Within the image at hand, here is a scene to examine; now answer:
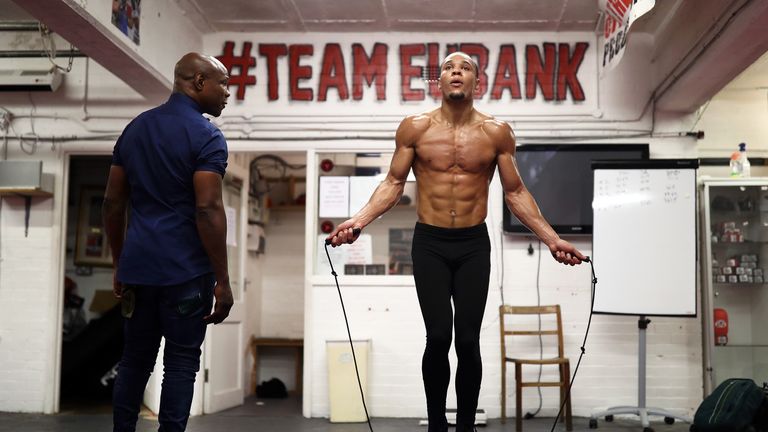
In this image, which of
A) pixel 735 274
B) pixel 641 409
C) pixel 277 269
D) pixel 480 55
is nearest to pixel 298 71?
pixel 480 55

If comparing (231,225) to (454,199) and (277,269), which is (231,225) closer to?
(277,269)

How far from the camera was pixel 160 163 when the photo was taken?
2539 millimetres

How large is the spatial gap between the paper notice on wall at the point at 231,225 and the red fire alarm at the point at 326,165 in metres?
0.81

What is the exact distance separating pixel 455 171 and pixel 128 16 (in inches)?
100

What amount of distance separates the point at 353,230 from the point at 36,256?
12.8 ft

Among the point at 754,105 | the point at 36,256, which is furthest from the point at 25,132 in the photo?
the point at 754,105

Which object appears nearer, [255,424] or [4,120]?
[255,424]

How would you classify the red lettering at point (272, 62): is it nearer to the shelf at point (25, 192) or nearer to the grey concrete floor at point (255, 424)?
the shelf at point (25, 192)

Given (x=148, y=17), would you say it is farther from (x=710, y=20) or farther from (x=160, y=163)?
(x=710, y=20)

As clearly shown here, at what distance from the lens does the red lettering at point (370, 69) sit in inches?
236

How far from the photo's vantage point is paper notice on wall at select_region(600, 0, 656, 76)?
13.4 ft

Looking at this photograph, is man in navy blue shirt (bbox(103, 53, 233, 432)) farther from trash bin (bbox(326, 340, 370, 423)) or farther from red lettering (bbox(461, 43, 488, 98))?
red lettering (bbox(461, 43, 488, 98))

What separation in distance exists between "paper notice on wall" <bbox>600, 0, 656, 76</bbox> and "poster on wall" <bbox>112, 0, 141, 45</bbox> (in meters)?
2.83

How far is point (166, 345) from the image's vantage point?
2.50 meters
